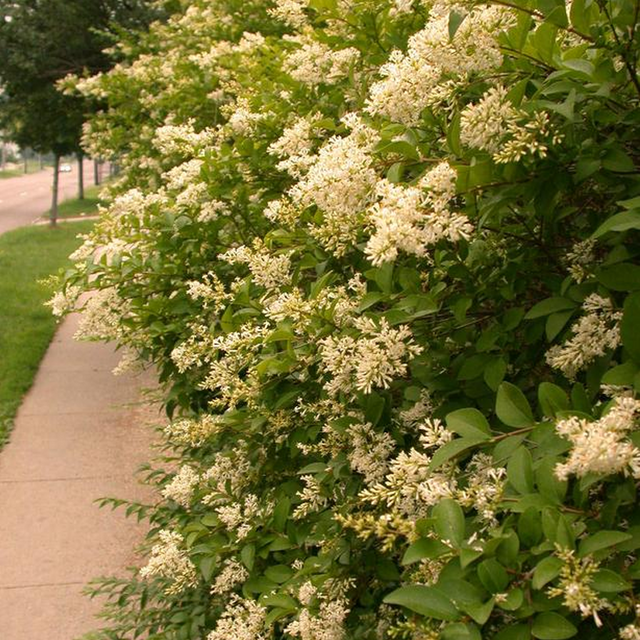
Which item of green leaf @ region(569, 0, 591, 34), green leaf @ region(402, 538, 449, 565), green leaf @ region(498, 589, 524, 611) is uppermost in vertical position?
green leaf @ region(569, 0, 591, 34)

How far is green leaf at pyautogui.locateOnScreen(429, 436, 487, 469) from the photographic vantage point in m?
1.54

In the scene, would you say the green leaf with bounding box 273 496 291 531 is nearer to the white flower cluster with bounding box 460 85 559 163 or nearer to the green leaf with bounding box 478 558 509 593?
the green leaf with bounding box 478 558 509 593

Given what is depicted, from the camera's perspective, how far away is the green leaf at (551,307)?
6.09 ft

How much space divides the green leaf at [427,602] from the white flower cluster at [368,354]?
47 cm

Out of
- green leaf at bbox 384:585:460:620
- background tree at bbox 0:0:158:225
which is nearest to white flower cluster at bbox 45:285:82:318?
green leaf at bbox 384:585:460:620

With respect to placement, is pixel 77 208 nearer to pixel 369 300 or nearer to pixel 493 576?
pixel 369 300

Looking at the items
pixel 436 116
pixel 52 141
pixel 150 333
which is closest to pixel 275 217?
pixel 436 116

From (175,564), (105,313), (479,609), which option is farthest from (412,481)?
(105,313)

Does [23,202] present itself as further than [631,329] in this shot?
Yes

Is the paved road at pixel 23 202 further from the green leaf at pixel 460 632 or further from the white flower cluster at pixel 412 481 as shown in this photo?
the green leaf at pixel 460 632

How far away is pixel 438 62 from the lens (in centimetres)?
186

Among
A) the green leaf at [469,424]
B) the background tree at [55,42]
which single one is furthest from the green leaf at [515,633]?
the background tree at [55,42]

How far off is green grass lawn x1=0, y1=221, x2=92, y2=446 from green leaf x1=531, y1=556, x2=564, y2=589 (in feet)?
10.4

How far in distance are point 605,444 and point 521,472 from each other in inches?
10.4
